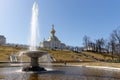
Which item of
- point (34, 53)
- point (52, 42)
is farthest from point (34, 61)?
point (52, 42)

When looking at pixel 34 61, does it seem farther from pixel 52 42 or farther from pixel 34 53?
pixel 52 42

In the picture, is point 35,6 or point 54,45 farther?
point 54,45

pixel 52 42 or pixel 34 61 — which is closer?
pixel 34 61

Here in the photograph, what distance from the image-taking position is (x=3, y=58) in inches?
2977

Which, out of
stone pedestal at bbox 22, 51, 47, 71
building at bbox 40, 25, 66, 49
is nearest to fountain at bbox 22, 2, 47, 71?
stone pedestal at bbox 22, 51, 47, 71

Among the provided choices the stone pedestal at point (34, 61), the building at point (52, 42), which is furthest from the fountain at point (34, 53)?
the building at point (52, 42)

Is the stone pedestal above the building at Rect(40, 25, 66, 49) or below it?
below

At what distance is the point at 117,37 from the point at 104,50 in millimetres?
46045

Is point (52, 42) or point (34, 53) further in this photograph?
point (52, 42)

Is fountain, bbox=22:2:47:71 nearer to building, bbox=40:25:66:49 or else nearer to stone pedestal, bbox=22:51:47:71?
stone pedestal, bbox=22:51:47:71

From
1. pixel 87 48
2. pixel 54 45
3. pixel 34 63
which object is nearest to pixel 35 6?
pixel 34 63

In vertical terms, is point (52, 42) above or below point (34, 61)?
above

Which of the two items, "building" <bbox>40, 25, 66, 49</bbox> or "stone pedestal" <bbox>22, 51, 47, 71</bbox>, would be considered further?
"building" <bbox>40, 25, 66, 49</bbox>

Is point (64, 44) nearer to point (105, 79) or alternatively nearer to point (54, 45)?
point (54, 45)
